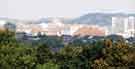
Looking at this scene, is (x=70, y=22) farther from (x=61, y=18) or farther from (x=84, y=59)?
(x=84, y=59)

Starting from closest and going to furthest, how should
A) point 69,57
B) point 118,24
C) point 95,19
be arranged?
point 69,57, point 95,19, point 118,24

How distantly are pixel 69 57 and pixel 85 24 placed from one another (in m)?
8.85

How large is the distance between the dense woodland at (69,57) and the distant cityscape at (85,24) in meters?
7.71

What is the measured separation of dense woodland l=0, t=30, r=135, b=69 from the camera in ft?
21.7

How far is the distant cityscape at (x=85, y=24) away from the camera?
15594mm

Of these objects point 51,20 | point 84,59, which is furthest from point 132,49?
point 51,20

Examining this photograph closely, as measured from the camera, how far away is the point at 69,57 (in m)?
7.09

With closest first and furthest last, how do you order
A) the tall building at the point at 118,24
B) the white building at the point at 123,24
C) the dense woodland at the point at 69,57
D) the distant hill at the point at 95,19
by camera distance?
the dense woodland at the point at 69,57
the distant hill at the point at 95,19
the tall building at the point at 118,24
the white building at the point at 123,24

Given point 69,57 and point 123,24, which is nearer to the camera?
point 69,57

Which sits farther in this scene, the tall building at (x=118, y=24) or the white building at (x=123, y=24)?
the white building at (x=123, y=24)

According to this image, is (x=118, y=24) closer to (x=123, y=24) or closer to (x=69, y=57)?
(x=123, y=24)

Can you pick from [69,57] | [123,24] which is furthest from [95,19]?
[69,57]

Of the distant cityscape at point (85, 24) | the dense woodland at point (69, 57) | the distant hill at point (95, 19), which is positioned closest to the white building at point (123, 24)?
the distant cityscape at point (85, 24)

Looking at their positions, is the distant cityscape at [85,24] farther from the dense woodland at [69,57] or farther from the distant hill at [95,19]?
the dense woodland at [69,57]
